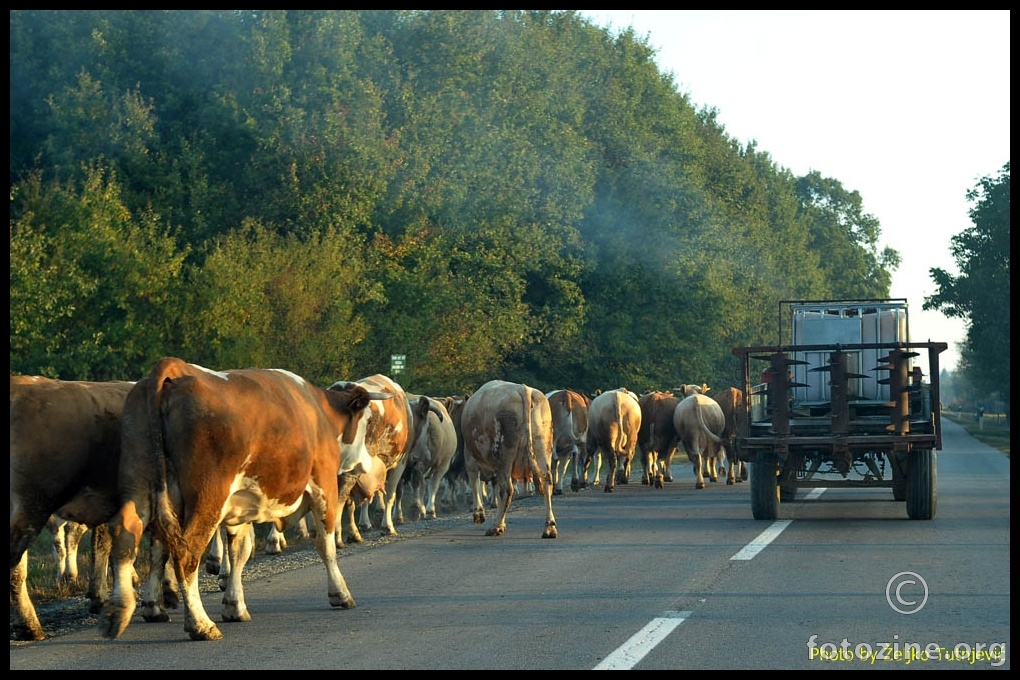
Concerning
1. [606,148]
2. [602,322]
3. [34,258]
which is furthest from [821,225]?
[34,258]

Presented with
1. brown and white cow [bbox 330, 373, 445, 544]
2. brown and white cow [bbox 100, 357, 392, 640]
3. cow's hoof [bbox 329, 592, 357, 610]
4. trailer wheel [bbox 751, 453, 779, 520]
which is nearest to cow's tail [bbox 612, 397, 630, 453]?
brown and white cow [bbox 330, 373, 445, 544]

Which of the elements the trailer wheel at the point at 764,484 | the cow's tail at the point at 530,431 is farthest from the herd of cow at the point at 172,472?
the trailer wheel at the point at 764,484

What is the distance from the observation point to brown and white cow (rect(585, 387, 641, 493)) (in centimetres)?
2556

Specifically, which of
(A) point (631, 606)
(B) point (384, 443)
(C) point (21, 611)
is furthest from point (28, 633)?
(B) point (384, 443)

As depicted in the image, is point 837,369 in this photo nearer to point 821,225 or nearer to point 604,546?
point 604,546

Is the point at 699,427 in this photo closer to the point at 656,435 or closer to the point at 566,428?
the point at 656,435

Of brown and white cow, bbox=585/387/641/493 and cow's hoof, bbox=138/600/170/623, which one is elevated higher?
brown and white cow, bbox=585/387/641/493

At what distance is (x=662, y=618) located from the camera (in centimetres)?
950

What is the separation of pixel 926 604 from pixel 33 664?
635 centimetres

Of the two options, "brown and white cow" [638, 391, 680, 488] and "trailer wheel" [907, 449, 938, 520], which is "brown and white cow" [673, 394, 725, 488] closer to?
"brown and white cow" [638, 391, 680, 488]

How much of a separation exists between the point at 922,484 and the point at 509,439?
527 centimetres

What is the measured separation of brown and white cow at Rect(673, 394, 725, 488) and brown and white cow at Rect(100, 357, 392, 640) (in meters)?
16.0

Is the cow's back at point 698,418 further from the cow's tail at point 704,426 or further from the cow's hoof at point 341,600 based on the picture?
the cow's hoof at point 341,600

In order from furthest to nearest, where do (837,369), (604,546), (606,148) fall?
(606,148)
(837,369)
(604,546)
